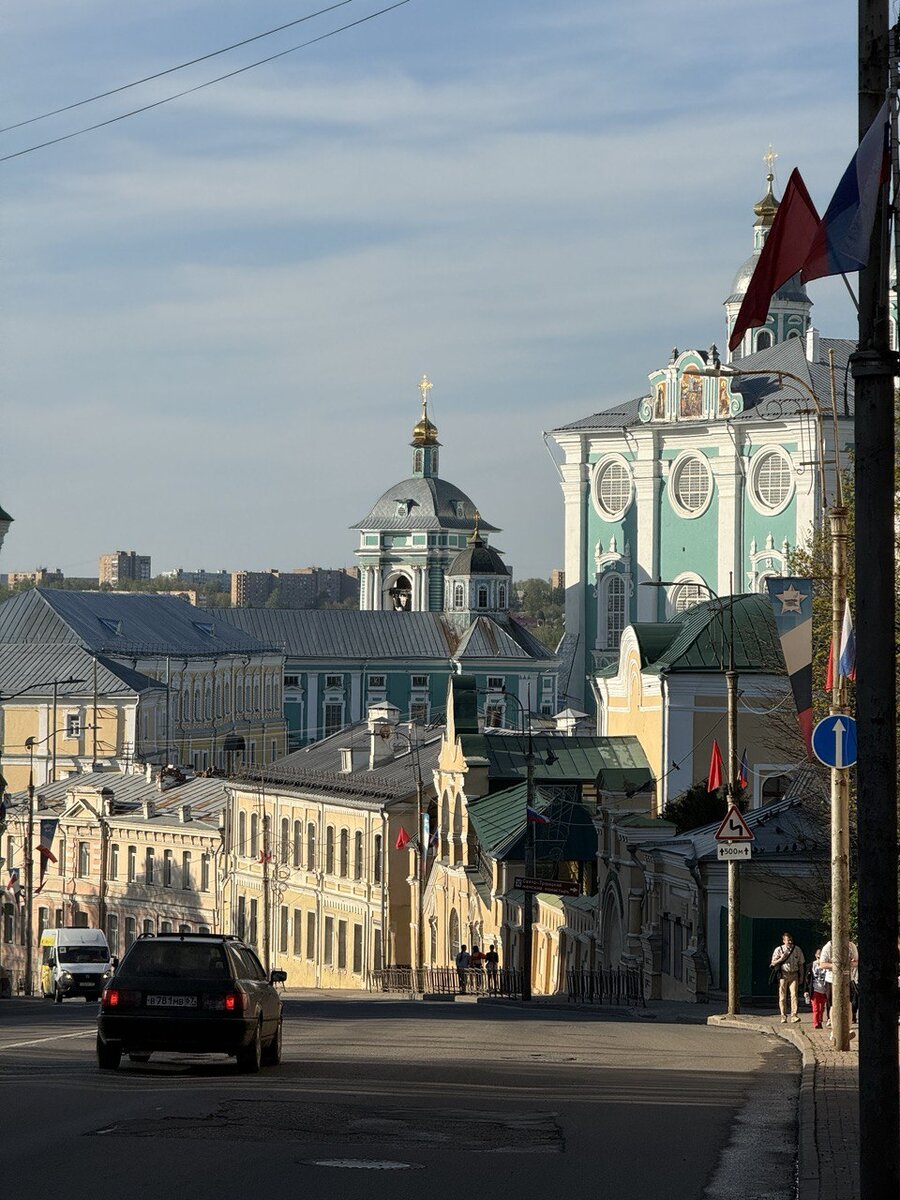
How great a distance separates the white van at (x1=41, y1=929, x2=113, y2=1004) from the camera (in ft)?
204

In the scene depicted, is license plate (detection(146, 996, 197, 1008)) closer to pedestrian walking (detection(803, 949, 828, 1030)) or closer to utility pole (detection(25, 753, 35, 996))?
pedestrian walking (detection(803, 949, 828, 1030))

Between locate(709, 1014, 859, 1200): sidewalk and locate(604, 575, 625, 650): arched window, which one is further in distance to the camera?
locate(604, 575, 625, 650): arched window

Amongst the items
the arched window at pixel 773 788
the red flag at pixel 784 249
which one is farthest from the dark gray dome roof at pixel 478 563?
the red flag at pixel 784 249

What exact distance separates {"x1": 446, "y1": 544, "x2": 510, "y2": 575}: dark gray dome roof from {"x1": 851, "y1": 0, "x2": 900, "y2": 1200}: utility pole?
132930 millimetres

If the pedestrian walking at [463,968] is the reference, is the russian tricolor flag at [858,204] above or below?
above

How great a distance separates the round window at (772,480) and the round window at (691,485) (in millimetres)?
2859

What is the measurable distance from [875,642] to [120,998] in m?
9.05

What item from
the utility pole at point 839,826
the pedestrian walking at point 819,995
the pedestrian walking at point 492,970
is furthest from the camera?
the pedestrian walking at point 492,970

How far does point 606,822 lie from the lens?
48656 millimetres

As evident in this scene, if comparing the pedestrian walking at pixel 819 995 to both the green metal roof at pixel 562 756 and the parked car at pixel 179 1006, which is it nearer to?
the parked car at pixel 179 1006

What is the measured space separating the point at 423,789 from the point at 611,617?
27885 millimetres

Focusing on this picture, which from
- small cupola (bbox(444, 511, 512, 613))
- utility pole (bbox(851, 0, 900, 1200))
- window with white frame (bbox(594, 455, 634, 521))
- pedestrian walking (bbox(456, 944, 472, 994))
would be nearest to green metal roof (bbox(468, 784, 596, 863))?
pedestrian walking (bbox(456, 944, 472, 994))

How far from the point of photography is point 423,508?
502ft

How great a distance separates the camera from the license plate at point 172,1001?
695 inches
